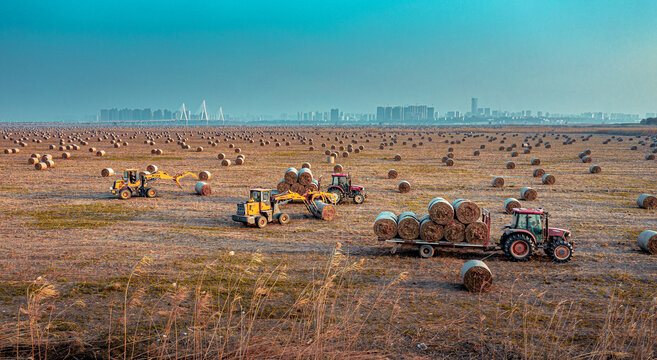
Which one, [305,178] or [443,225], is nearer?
[443,225]

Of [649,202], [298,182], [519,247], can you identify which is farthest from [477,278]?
[649,202]

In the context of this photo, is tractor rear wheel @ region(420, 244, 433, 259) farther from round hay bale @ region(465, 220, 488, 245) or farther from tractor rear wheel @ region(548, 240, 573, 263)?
tractor rear wheel @ region(548, 240, 573, 263)

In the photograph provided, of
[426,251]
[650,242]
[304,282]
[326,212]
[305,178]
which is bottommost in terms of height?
[304,282]

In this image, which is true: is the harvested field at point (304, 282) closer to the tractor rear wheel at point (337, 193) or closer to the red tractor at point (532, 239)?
the red tractor at point (532, 239)

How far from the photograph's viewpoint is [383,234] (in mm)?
15914

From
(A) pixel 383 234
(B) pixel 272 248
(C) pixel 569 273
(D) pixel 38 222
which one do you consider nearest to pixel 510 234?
(C) pixel 569 273

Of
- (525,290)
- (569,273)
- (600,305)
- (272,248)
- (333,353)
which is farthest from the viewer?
(272,248)

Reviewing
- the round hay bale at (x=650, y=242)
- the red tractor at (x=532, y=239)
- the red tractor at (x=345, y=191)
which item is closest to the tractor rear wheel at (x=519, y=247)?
the red tractor at (x=532, y=239)

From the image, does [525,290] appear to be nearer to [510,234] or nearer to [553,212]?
[510,234]

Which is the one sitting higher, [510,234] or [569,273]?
[510,234]

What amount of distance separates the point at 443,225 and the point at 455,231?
48cm

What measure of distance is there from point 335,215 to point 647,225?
48.6 ft

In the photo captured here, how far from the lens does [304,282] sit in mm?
12789

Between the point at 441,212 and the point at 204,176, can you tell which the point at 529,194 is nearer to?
the point at 441,212
